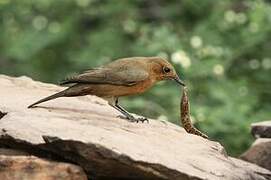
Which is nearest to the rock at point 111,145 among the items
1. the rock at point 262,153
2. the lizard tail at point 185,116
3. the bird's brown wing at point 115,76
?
the bird's brown wing at point 115,76

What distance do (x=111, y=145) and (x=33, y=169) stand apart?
54 centimetres

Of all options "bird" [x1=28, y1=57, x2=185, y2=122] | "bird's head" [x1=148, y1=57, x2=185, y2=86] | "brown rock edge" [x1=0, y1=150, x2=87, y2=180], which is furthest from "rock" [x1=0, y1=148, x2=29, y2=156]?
"bird's head" [x1=148, y1=57, x2=185, y2=86]

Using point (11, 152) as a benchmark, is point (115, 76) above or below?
above

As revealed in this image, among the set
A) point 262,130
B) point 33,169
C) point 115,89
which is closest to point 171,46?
point 262,130

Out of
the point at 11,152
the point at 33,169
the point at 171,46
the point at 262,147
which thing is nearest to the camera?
the point at 33,169

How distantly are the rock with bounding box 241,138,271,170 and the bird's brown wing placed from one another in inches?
52.3

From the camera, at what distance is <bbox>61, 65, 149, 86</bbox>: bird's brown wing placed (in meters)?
7.91

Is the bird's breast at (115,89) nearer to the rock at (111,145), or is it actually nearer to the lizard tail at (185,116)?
the rock at (111,145)

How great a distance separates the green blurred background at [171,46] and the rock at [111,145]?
279cm

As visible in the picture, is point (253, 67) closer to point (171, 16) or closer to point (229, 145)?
point (229, 145)

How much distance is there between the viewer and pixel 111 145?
655 centimetres

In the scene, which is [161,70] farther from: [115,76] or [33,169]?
[33,169]

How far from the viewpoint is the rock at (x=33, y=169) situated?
6.52 metres

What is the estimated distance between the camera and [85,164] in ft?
21.8
